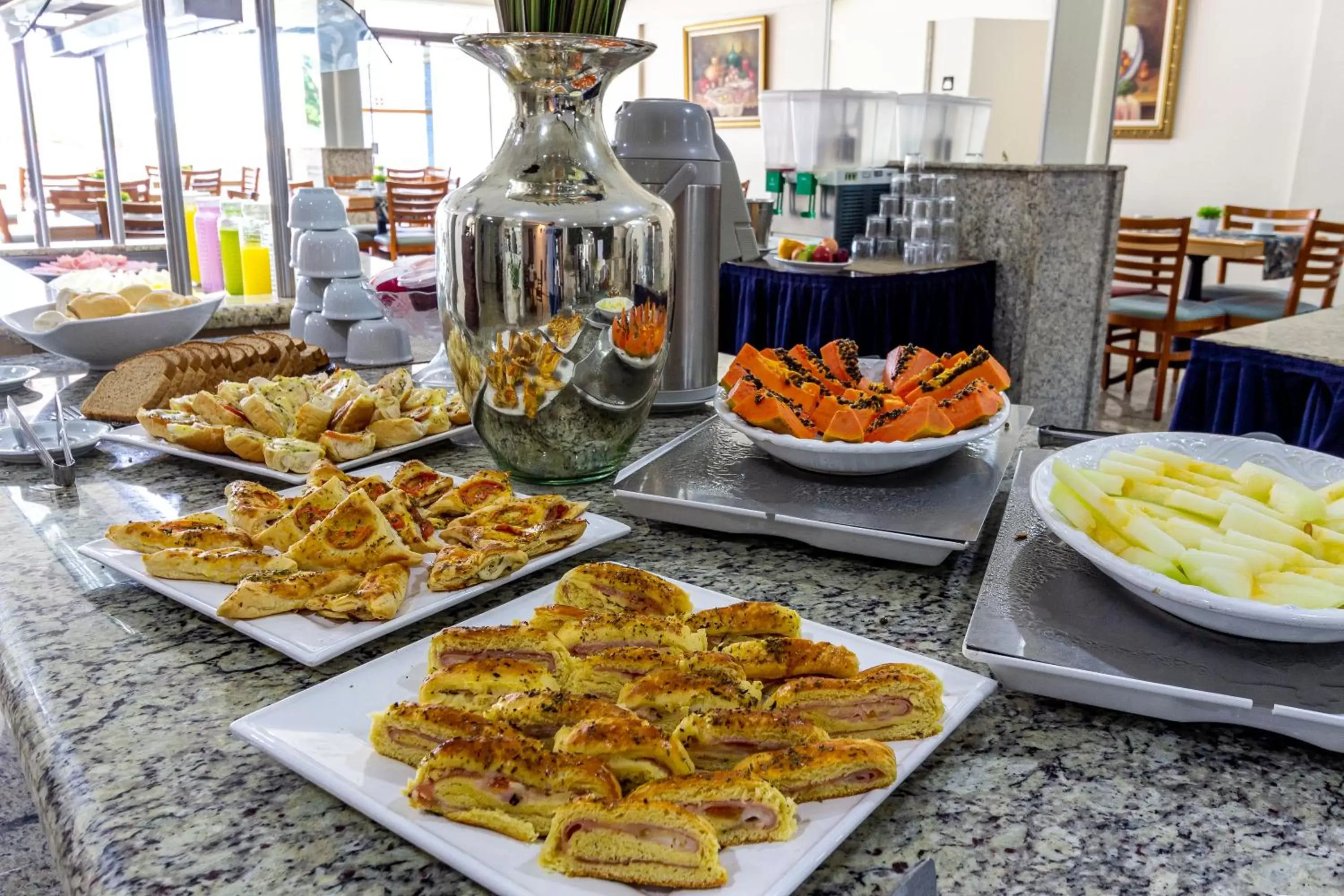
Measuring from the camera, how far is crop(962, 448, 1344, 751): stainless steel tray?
542 mm

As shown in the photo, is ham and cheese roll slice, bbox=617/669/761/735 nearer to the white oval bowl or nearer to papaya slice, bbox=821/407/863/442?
papaya slice, bbox=821/407/863/442

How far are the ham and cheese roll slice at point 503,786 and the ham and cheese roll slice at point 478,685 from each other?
7cm

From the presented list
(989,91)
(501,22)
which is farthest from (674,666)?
(989,91)

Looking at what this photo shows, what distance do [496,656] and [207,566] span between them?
26 cm

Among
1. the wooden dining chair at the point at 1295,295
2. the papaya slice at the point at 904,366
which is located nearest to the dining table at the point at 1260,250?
the wooden dining chair at the point at 1295,295

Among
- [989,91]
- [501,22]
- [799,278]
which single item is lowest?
[799,278]

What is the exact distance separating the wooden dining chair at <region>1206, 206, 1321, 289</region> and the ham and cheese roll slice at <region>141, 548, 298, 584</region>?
5.41 meters

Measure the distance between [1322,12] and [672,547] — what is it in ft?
20.4

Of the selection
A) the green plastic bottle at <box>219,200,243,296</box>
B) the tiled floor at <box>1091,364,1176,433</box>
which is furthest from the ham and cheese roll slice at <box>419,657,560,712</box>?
the tiled floor at <box>1091,364,1176,433</box>

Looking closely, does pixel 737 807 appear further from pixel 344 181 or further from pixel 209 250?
pixel 344 181

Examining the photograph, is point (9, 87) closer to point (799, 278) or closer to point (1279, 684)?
point (799, 278)

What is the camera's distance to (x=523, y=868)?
0.42 metres

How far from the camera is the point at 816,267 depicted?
3.55m

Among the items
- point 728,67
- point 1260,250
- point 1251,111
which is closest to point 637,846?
point 1260,250
